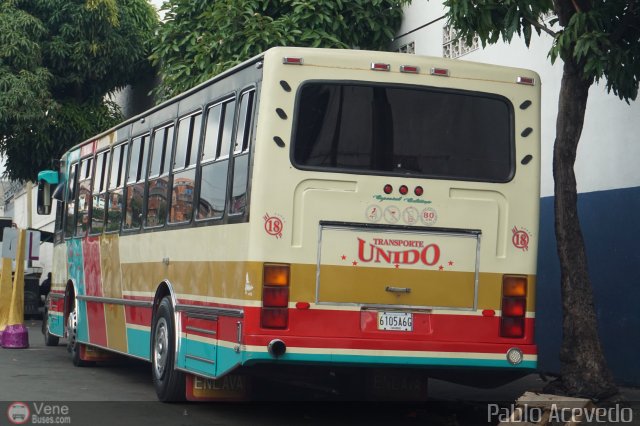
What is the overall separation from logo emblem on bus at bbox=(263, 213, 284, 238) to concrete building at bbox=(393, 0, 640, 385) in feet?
13.7

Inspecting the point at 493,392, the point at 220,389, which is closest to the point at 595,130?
the point at 493,392

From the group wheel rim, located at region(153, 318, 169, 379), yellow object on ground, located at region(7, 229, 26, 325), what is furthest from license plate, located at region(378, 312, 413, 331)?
yellow object on ground, located at region(7, 229, 26, 325)

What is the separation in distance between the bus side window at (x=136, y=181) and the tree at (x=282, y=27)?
4610 millimetres

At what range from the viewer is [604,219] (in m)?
13.3

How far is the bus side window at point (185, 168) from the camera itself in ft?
37.1

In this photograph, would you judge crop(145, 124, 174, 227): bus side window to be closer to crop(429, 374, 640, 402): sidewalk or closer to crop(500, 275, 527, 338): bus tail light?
crop(429, 374, 640, 402): sidewalk

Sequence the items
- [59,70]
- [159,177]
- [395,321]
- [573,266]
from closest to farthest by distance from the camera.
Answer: [395,321]
[573,266]
[159,177]
[59,70]

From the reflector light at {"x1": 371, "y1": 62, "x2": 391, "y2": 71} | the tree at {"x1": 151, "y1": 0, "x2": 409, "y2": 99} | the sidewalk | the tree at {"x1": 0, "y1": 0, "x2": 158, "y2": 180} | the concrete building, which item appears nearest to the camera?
the reflector light at {"x1": 371, "y1": 62, "x2": 391, "y2": 71}

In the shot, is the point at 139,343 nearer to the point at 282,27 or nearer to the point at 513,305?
the point at 513,305

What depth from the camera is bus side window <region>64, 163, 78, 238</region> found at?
17.0 metres

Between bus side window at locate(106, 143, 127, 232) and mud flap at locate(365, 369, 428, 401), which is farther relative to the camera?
bus side window at locate(106, 143, 127, 232)

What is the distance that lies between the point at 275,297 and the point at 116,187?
558 cm

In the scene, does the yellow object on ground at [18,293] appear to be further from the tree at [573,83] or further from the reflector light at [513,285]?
the reflector light at [513,285]

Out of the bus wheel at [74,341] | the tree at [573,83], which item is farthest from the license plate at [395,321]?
the bus wheel at [74,341]
